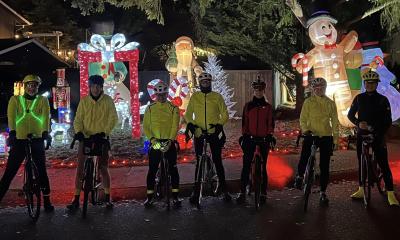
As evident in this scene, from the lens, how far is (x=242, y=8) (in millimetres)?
19375

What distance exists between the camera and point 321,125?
765 cm

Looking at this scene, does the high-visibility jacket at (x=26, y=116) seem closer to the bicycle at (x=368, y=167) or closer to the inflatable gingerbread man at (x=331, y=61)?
the bicycle at (x=368, y=167)

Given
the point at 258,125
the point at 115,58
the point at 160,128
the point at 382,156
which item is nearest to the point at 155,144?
the point at 160,128

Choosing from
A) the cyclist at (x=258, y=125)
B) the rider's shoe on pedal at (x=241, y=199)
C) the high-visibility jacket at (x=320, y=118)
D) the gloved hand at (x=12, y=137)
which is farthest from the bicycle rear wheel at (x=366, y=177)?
the gloved hand at (x=12, y=137)

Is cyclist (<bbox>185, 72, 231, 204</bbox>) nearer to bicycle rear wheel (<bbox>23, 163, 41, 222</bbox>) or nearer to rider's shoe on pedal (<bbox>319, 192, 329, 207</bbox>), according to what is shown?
rider's shoe on pedal (<bbox>319, 192, 329, 207</bbox>)

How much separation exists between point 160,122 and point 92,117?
1.00 meters

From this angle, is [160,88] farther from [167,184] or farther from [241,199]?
[241,199]

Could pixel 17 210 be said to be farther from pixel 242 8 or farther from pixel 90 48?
pixel 242 8

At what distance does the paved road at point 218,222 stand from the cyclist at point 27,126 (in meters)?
0.73

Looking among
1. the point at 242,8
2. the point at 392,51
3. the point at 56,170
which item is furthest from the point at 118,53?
the point at 392,51

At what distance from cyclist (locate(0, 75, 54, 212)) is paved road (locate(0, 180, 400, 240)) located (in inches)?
28.8

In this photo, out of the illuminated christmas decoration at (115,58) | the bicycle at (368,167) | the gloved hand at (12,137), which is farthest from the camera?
the illuminated christmas decoration at (115,58)

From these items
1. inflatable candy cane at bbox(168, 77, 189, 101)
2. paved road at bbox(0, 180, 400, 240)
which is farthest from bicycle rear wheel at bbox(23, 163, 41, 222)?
inflatable candy cane at bbox(168, 77, 189, 101)

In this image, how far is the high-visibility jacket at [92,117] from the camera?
743 cm
